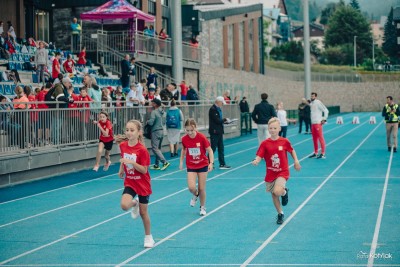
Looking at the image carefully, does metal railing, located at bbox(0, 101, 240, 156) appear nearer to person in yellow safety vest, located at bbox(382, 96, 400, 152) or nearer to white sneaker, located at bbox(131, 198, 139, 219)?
white sneaker, located at bbox(131, 198, 139, 219)

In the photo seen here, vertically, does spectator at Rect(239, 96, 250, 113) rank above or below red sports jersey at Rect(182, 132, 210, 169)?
above

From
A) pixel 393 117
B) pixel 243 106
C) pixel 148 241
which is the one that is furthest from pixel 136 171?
pixel 243 106

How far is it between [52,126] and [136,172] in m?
9.84

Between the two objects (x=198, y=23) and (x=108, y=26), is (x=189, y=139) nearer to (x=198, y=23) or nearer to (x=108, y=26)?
(x=108, y=26)

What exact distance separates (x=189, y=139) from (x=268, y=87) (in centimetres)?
5943

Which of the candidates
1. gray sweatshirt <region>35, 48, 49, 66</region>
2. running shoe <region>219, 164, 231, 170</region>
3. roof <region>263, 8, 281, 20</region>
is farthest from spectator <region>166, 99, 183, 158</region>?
roof <region>263, 8, 281, 20</region>

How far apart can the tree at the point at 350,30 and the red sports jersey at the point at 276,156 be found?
117 metres

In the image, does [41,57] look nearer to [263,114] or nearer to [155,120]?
[155,120]

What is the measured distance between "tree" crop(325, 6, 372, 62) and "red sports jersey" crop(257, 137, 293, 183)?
11698 cm

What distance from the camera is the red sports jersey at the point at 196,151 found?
13.0 meters

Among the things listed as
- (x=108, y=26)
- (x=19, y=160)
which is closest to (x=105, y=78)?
(x=108, y=26)

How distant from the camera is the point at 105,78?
3086cm

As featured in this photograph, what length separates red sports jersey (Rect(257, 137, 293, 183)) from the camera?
11.6 m

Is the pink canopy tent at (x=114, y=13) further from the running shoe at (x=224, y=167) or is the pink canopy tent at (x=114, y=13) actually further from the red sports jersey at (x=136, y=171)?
the red sports jersey at (x=136, y=171)
